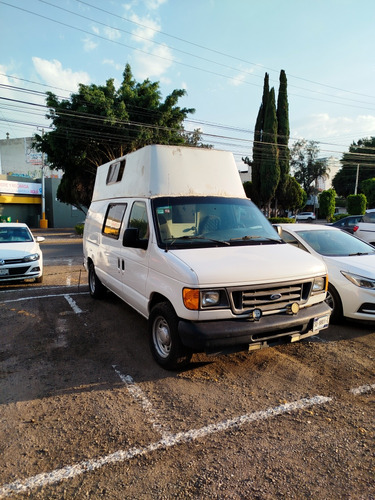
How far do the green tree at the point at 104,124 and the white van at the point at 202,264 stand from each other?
15634 mm

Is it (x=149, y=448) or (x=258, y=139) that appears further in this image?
(x=258, y=139)

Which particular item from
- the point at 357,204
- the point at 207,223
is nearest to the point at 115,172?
the point at 207,223

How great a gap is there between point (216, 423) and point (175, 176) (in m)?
3.12

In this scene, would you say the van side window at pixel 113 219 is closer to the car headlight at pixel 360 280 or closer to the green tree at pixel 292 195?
the car headlight at pixel 360 280

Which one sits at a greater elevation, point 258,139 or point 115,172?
point 258,139

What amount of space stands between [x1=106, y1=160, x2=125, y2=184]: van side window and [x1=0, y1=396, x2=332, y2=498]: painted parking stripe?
4239mm

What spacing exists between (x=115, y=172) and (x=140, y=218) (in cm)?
185

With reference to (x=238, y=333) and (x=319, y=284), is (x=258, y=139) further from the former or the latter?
(x=238, y=333)

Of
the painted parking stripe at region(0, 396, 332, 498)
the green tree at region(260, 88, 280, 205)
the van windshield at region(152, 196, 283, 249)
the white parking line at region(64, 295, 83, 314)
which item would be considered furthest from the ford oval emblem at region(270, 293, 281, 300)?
the green tree at region(260, 88, 280, 205)

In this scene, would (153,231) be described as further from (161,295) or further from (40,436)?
(40,436)

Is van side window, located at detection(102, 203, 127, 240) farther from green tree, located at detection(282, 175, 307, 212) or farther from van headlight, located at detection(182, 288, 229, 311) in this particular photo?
green tree, located at detection(282, 175, 307, 212)

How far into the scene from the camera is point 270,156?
33.9 m

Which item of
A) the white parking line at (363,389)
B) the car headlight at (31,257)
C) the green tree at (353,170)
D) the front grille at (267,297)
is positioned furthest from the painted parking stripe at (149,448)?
the green tree at (353,170)

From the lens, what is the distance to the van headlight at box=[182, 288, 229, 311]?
336cm
